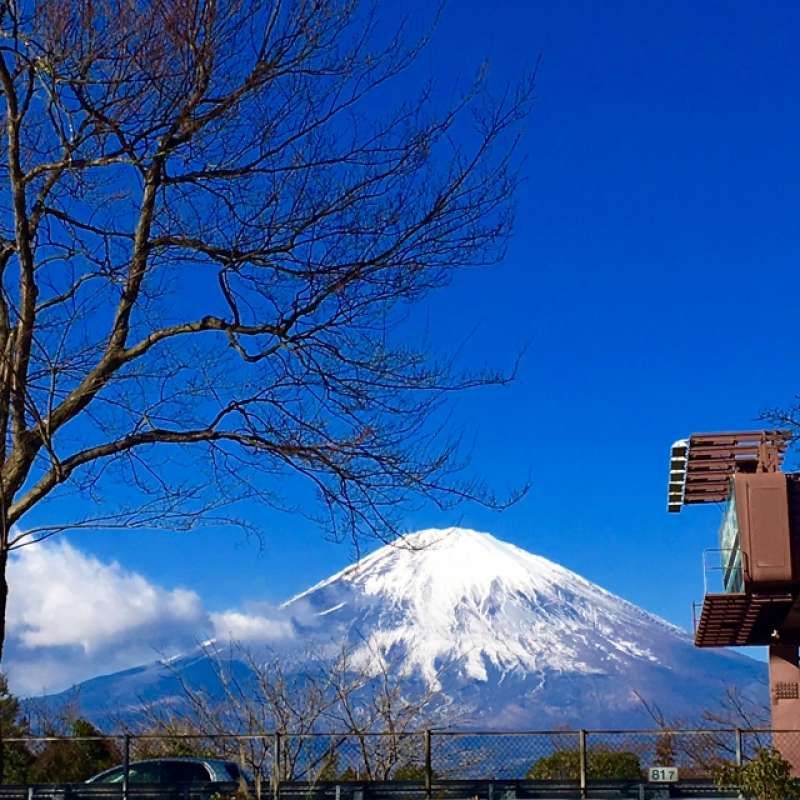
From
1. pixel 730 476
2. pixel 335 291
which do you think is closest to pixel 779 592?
pixel 730 476

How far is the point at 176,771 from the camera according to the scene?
69.5 ft

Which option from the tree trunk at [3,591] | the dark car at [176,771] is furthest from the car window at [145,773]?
the tree trunk at [3,591]

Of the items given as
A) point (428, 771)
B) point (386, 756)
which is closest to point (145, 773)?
point (428, 771)

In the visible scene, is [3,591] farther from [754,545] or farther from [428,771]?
[754,545]

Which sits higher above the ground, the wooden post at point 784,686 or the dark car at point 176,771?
the wooden post at point 784,686

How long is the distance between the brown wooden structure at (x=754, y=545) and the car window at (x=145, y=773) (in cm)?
1146

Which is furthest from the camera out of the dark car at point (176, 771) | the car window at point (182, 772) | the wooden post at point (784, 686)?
the wooden post at point (784, 686)

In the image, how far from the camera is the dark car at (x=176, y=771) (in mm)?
20469

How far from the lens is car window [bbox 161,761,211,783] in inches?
819

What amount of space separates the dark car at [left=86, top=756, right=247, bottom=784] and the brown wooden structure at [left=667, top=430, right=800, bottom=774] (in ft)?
35.8

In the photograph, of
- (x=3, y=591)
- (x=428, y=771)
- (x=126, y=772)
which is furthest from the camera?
(x=126, y=772)

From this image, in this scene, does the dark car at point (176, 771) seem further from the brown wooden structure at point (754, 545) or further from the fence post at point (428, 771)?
the brown wooden structure at point (754, 545)

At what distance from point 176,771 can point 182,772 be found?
0.10 meters

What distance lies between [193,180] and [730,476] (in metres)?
19.9
